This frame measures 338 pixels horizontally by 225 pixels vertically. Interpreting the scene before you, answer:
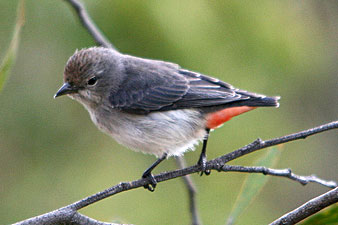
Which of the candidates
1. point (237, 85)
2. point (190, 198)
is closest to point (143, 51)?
point (237, 85)

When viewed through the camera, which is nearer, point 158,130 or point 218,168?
point 218,168

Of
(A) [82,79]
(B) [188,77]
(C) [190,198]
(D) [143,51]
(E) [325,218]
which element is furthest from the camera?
(B) [188,77]

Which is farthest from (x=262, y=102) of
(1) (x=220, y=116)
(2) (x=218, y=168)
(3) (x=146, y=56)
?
(3) (x=146, y=56)

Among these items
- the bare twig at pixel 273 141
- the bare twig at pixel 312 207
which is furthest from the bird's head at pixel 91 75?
the bare twig at pixel 312 207

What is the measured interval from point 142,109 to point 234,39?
96cm

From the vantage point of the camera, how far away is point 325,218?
2150mm

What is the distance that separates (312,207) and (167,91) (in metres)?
2.19

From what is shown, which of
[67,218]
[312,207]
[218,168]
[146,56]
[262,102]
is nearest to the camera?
[312,207]

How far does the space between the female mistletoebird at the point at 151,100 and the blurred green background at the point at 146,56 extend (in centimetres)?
21

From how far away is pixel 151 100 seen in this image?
423 cm

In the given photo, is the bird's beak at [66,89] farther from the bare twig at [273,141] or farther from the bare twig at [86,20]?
the bare twig at [273,141]

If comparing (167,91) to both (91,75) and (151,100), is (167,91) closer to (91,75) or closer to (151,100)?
(151,100)

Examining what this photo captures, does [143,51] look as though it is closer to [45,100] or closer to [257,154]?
[45,100]

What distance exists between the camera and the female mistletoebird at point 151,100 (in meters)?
3.95
